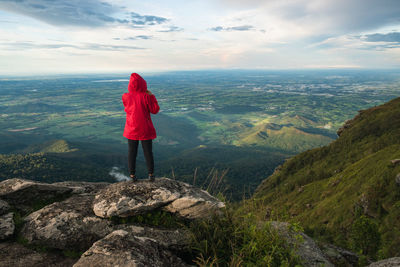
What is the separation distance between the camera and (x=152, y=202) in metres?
8.03

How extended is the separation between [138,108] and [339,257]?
10.1 m

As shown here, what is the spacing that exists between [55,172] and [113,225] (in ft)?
506

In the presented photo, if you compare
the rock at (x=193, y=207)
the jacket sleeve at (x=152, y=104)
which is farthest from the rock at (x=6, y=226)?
the jacket sleeve at (x=152, y=104)

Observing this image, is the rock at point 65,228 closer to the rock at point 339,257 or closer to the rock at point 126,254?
the rock at point 126,254

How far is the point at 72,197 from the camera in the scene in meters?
9.69

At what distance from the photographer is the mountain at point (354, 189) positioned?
51.2ft

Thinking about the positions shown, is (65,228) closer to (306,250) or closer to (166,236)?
(166,236)

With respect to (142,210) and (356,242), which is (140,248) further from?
(356,242)

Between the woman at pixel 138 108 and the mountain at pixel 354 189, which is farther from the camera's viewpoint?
the mountain at pixel 354 189

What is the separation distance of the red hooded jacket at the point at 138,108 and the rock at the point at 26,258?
465cm

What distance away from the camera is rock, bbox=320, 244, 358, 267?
8.31 metres

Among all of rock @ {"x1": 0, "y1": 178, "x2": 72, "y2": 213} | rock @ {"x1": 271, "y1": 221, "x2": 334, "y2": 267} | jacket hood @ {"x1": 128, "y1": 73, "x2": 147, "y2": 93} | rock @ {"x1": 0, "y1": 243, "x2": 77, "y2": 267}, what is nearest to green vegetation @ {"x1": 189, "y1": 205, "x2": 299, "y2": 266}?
rock @ {"x1": 271, "y1": 221, "x2": 334, "y2": 267}

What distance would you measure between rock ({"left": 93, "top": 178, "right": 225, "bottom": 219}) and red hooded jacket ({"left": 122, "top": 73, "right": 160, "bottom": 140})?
223cm

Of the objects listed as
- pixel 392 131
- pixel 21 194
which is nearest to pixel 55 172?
pixel 21 194
